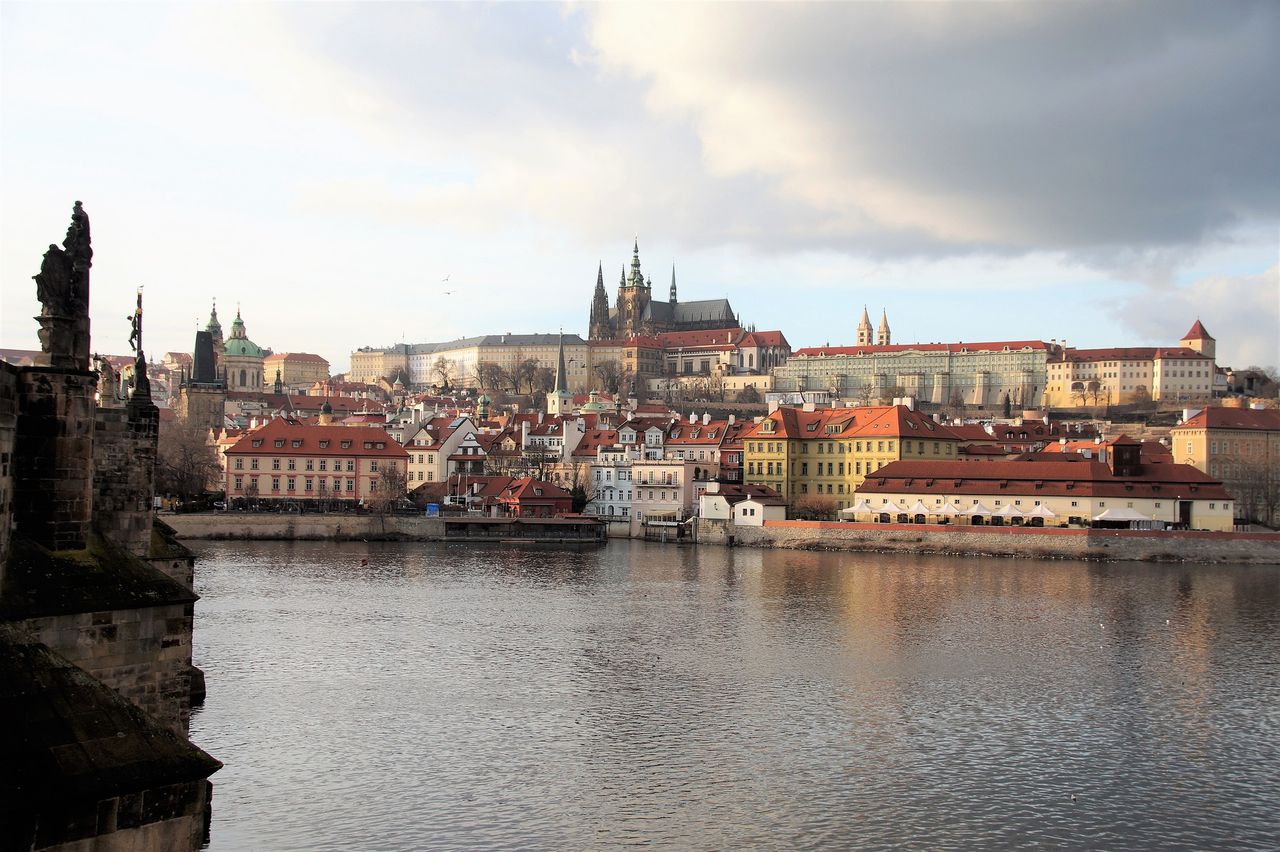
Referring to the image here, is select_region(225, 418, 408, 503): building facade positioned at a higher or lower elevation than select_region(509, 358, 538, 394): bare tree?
lower

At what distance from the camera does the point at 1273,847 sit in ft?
54.0

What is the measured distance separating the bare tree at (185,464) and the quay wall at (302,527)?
12.2 ft

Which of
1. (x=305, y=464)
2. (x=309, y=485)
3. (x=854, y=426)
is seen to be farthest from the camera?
(x=854, y=426)

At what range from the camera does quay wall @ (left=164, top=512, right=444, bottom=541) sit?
65375mm

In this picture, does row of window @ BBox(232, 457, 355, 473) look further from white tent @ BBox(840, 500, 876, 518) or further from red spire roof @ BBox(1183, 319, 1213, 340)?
red spire roof @ BBox(1183, 319, 1213, 340)

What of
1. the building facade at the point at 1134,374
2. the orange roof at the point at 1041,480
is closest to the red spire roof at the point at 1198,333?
the building facade at the point at 1134,374

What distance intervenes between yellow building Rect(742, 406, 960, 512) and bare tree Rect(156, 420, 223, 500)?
110 feet

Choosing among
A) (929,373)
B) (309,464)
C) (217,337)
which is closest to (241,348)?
(217,337)

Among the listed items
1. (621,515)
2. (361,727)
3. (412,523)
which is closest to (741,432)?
(621,515)

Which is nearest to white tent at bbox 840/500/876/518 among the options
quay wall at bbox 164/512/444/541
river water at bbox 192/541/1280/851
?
quay wall at bbox 164/512/444/541

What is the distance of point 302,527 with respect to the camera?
66.8 meters

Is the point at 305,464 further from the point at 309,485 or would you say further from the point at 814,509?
the point at 814,509

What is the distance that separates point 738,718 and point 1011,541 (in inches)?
1584

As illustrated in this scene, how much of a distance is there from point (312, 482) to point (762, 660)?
50344 mm
